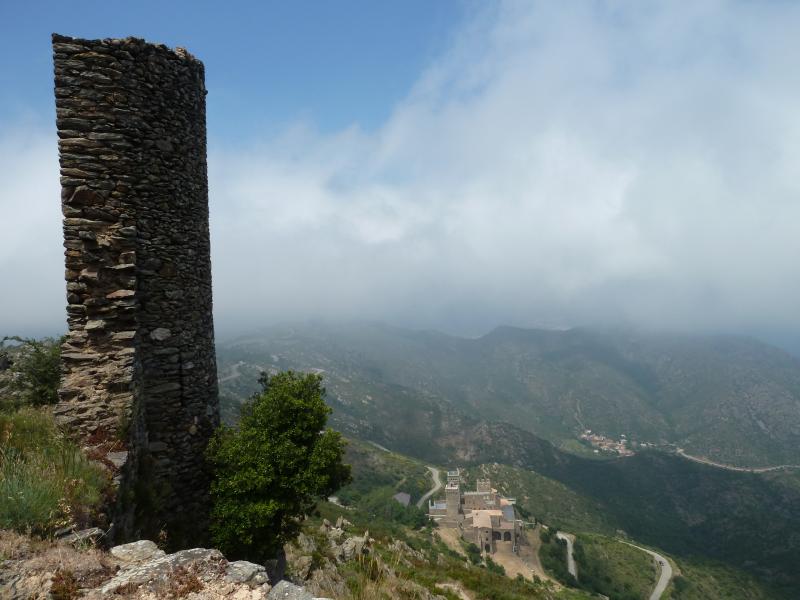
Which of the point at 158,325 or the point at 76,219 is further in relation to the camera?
the point at 158,325

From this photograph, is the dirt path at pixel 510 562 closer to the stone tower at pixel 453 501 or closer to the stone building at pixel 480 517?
the stone building at pixel 480 517

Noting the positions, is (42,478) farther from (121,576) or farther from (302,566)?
(302,566)

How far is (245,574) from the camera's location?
14.9ft

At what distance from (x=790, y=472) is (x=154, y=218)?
7836 inches

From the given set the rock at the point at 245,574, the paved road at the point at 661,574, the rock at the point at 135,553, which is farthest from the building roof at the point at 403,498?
the rock at the point at 245,574

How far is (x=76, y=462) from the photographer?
632 cm

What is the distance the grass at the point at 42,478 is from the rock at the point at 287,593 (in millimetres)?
2774

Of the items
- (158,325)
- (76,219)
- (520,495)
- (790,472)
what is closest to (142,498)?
(158,325)

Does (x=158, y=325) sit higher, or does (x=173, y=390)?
(x=158, y=325)

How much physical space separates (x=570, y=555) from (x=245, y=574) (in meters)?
73.1

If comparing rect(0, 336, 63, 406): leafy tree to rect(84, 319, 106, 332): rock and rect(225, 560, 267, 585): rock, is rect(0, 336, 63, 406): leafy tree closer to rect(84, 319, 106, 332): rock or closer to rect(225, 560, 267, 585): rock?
rect(84, 319, 106, 332): rock

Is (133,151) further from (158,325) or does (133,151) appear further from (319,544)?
(319,544)

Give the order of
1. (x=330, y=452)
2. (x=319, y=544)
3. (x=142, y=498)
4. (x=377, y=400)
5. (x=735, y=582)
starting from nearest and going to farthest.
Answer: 1. (x=142, y=498)
2. (x=330, y=452)
3. (x=319, y=544)
4. (x=735, y=582)
5. (x=377, y=400)

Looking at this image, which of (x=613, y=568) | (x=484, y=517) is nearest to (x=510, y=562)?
(x=484, y=517)
